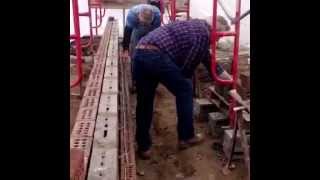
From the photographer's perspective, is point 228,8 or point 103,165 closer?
point 103,165

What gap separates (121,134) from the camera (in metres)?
3.81

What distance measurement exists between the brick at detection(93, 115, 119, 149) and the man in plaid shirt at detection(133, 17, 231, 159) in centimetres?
92

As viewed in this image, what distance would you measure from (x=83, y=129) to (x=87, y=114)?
1.12 feet

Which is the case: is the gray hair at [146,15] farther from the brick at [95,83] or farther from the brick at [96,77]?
the brick at [95,83]

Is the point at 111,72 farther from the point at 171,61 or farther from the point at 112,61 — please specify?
the point at 171,61

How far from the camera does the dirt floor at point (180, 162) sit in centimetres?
429

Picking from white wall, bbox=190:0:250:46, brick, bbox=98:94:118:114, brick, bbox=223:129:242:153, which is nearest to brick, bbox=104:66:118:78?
brick, bbox=98:94:118:114

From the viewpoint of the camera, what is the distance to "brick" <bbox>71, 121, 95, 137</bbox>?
320 centimetres

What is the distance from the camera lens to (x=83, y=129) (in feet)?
10.9

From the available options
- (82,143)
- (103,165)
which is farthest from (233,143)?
(103,165)

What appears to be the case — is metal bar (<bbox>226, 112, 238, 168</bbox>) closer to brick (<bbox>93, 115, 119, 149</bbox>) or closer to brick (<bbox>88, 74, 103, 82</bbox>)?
brick (<bbox>93, 115, 119, 149</bbox>)
